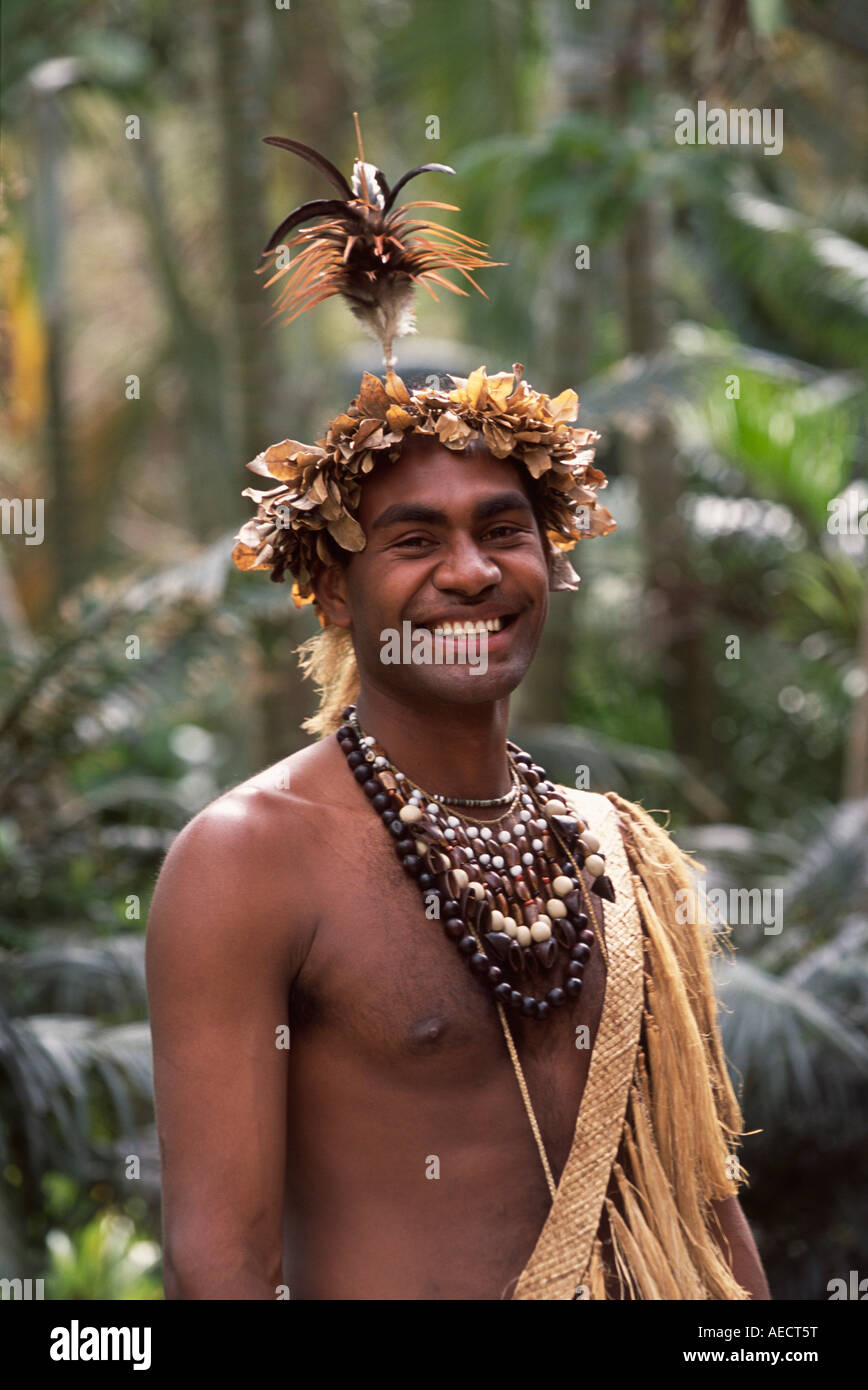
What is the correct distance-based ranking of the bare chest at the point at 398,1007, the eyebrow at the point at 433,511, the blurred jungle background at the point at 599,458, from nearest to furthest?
the bare chest at the point at 398,1007 < the eyebrow at the point at 433,511 < the blurred jungle background at the point at 599,458

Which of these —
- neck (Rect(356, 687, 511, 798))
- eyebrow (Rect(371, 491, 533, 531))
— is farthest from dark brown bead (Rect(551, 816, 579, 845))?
eyebrow (Rect(371, 491, 533, 531))

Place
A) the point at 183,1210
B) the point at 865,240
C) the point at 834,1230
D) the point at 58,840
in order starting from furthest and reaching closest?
the point at 865,240
the point at 58,840
the point at 834,1230
the point at 183,1210

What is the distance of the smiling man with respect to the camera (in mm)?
2041

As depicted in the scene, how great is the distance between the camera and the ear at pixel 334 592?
7.81 ft

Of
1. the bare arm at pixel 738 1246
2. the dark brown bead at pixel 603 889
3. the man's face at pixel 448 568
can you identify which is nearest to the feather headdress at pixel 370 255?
the man's face at pixel 448 568

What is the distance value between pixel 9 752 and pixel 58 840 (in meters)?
0.54

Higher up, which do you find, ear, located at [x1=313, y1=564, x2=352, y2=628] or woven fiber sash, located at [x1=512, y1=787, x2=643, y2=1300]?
ear, located at [x1=313, y1=564, x2=352, y2=628]

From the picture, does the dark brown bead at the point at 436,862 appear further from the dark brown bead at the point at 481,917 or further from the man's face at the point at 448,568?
the man's face at the point at 448,568

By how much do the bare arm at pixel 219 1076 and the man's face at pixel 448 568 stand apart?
409 mm

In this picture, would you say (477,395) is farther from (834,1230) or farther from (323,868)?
(834,1230)

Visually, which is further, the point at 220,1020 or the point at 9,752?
the point at 9,752

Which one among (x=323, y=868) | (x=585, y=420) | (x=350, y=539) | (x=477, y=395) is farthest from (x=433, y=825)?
(x=585, y=420)

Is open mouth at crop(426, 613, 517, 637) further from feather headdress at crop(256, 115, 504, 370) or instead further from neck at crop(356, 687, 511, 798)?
feather headdress at crop(256, 115, 504, 370)

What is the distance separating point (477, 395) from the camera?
2297 millimetres
